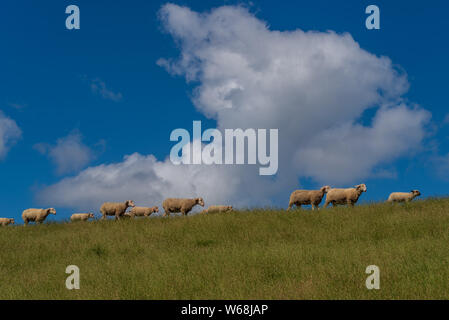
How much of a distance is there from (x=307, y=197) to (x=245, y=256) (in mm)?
11325

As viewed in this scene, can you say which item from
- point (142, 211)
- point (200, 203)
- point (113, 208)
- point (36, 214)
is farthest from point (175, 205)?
point (36, 214)

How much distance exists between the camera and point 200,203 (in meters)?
23.7

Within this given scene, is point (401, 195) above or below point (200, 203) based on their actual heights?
above

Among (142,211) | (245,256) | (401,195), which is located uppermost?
(401,195)

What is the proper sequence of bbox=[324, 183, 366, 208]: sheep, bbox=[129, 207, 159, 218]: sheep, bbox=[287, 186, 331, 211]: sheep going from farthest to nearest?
bbox=[129, 207, 159, 218]: sheep → bbox=[287, 186, 331, 211]: sheep → bbox=[324, 183, 366, 208]: sheep

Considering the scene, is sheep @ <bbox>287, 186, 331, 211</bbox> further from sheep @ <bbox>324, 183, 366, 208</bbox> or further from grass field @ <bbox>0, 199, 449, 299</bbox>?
grass field @ <bbox>0, 199, 449, 299</bbox>

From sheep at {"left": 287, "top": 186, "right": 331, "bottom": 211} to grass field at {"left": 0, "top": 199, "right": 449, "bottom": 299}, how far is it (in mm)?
4231

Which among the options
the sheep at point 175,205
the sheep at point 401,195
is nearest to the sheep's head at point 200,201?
the sheep at point 175,205

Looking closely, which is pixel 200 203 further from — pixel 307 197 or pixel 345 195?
pixel 345 195

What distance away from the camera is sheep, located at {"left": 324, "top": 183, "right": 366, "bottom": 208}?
2016 centimetres

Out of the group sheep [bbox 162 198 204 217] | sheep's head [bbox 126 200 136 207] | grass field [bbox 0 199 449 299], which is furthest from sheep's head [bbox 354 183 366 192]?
sheep's head [bbox 126 200 136 207]
